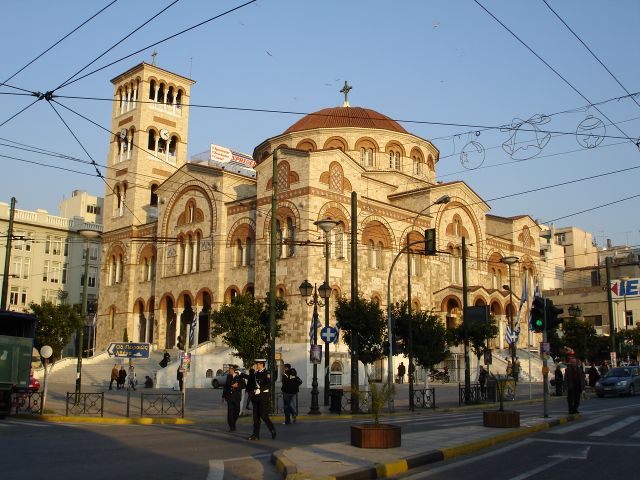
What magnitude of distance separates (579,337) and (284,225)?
64.2 ft

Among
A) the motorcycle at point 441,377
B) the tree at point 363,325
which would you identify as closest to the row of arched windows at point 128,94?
the motorcycle at point 441,377

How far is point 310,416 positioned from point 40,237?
48.4 m

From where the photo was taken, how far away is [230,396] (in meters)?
14.9

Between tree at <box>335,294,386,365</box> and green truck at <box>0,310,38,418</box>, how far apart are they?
9.56 meters

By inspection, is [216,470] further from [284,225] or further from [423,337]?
[284,225]

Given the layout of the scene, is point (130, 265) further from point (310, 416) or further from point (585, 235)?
point (585, 235)

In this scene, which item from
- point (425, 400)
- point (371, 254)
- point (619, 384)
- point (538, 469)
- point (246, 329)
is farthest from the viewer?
point (371, 254)

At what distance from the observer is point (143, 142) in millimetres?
48469

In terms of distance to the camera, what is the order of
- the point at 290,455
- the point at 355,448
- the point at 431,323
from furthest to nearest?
the point at 431,323
the point at 355,448
the point at 290,455

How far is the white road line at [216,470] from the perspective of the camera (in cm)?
849

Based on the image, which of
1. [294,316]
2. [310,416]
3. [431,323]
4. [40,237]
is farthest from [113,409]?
[40,237]

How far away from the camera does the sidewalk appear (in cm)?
845

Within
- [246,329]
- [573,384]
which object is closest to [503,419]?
[573,384]

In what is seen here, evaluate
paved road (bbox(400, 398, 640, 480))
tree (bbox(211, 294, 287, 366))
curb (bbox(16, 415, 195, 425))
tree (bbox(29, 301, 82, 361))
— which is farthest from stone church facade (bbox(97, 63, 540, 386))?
paved road (bbox(400, 398, 640, 480))
